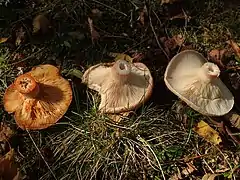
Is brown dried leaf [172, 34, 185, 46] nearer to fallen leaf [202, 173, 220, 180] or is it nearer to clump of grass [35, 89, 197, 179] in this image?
clump of grass [35, 89, 197, 179]

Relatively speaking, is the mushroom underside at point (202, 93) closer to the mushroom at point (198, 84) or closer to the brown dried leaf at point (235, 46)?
the mushroom at point (198, 84)

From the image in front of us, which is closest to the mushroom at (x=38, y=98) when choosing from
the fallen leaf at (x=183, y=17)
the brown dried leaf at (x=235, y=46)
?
the fallen leaf at (x=183, y=17)

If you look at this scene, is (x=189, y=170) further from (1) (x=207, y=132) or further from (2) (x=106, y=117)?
(2) (x=106, y=117)

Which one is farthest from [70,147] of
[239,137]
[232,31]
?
[232,31]

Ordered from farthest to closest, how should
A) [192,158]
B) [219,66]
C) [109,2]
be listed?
[109,2] < [219,66] < [192,158]

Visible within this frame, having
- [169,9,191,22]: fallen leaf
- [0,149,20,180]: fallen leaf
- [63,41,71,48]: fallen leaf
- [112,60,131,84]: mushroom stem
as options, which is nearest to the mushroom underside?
[112,60,131,84]: mushroom stem

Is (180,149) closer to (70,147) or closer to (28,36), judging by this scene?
(70,147)
